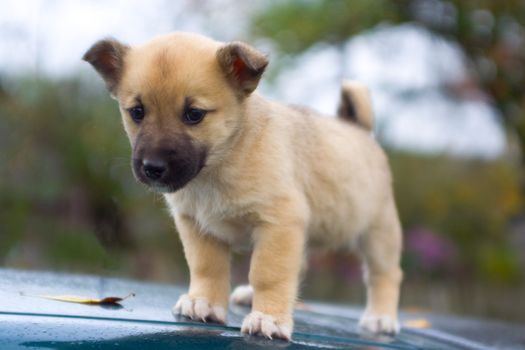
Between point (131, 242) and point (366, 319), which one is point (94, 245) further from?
point (366, 319)

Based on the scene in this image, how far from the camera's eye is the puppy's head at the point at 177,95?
3957 millimetres

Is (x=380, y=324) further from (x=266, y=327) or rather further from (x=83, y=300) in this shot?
(x=83, y=300)

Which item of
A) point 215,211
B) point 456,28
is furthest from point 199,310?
point 456,28

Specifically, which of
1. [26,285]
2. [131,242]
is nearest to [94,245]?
[131,242]

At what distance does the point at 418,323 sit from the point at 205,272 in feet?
5.35

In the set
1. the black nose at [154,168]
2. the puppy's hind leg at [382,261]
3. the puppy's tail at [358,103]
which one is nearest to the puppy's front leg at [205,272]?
the black nose at [154,168]

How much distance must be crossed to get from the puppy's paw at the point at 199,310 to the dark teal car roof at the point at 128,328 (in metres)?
0.05

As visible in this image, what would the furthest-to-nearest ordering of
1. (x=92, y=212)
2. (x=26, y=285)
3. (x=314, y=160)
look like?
(x=92, y=212), (x=314, y=160), (x=26, y=285)

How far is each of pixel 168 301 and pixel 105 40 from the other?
4.31 feet

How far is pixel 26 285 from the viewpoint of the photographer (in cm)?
380

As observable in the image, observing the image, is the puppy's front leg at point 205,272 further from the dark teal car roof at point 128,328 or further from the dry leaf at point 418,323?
the dry leaf at point 418,323

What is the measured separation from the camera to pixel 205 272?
4.42 m

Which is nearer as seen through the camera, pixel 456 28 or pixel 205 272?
pixel 205 272

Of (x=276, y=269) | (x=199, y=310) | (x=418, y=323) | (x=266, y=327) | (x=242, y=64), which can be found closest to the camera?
(x=266, y=327)
